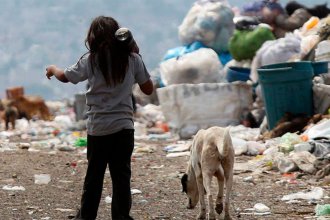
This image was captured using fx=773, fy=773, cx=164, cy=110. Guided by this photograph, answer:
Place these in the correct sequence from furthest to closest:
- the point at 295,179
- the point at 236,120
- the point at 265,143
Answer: the point at 236,120, the point at 265,143, the point at 295,179

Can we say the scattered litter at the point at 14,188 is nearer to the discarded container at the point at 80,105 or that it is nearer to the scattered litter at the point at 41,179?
the scattered litter at the point at 41,179

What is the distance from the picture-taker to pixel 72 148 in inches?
403

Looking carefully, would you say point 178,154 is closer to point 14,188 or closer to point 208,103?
point 208,103

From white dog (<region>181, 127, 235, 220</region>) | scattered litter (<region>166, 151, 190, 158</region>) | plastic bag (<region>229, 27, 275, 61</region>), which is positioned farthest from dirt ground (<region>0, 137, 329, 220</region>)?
plastic bag (<region>229, 27, 275, 61</region>)

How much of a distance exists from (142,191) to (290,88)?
12.9 feet

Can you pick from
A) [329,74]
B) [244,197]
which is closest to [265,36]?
[329,74]

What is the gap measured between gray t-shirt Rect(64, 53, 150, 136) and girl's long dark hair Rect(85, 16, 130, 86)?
1.4 inches

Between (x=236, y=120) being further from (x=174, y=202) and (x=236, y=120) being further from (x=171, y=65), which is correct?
(x=174, y=202)

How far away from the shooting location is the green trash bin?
31.9 feet

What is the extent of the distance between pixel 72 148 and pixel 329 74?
350cm

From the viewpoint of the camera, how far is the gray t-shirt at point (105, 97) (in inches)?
165

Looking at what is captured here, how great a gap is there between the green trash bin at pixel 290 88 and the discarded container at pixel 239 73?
2.48 metres

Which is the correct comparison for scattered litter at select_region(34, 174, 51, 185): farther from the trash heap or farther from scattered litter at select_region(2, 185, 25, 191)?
the trash heap

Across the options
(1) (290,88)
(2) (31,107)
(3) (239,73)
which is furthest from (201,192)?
(2) (31,107)
